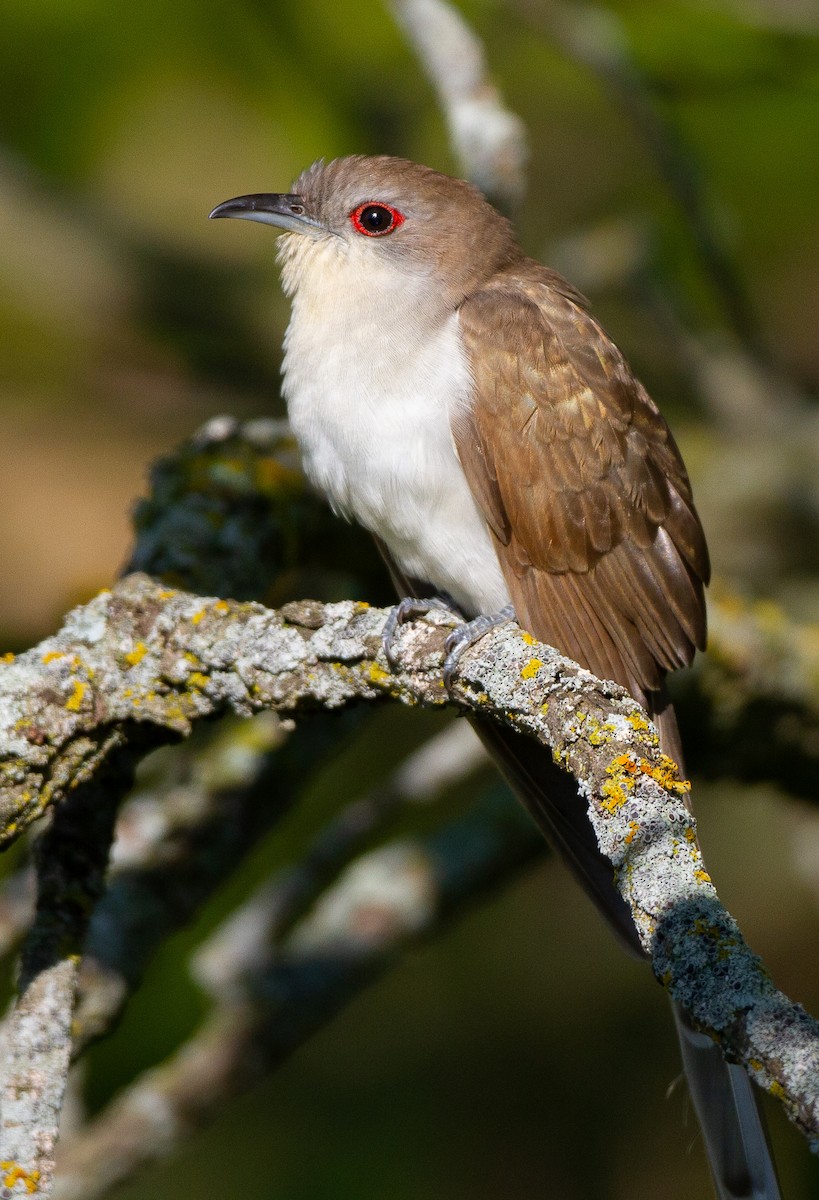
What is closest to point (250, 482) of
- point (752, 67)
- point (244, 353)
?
point (244, 353)

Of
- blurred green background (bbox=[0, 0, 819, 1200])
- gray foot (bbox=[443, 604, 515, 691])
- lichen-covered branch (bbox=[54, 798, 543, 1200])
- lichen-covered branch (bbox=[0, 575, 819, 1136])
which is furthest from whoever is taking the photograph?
blurred green background (bbox=[0, 0, 819, 1200])

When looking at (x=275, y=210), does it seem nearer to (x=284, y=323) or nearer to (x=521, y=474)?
(x=521, y=474)

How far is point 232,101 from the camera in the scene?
6.14 metres

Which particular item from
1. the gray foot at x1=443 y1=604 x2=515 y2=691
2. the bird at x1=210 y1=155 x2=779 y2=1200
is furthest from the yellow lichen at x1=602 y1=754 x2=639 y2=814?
the bird at x1=210 y1=155 x2=779 y2=1200

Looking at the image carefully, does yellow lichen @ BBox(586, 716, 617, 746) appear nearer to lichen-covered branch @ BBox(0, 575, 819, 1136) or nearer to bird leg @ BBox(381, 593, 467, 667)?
lichen-covered branch @ BBox(0, 575, 819, 1136)

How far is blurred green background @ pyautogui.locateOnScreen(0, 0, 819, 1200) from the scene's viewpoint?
4723 millimetres

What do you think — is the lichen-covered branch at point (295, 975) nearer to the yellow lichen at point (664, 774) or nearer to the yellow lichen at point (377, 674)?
the yellow lichen at point (377, 674)

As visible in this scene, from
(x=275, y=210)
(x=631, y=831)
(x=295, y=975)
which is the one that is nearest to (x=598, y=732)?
(x=631, y=831)

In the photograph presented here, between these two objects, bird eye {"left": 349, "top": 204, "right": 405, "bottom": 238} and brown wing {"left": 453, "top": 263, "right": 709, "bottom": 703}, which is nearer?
brown wing {"left": 453, "top": 263, "right": 709, "bottom": 703}

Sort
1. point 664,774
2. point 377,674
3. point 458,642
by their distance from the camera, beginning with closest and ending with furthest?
point 664,774, point 377,674, point 458,642

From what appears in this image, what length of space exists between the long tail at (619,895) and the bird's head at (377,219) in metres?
1.28

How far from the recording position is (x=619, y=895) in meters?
3.19

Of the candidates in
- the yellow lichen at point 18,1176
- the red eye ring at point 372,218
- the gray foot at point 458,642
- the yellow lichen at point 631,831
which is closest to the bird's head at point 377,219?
the red eye ring at point 372,218

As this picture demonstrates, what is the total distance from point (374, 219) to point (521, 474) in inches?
35.8
